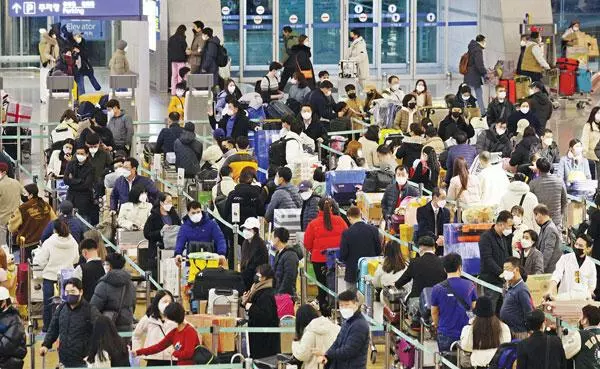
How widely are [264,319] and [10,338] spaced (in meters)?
2.43

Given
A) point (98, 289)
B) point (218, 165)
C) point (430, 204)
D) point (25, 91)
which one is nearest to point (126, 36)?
point (25, 91)

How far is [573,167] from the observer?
73.3 feet

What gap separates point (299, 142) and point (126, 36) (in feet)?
41.6

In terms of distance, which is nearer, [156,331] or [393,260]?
[156,331]

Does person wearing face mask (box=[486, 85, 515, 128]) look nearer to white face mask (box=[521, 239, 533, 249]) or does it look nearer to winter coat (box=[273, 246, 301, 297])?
white face mask (box=[521, 239, 533, 249])

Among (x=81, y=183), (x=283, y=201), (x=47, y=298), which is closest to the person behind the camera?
(x=47, y=298)

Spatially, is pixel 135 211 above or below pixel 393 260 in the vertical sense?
above

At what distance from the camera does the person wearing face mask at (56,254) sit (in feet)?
60.2

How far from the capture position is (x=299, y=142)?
78.2 ft

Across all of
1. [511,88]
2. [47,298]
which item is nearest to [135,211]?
[47,298]

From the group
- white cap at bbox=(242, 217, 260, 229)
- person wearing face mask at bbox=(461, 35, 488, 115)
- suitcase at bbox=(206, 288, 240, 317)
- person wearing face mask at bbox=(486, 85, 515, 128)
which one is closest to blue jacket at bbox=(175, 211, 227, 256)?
white cap at bbox=(242, 217, 260, 229)

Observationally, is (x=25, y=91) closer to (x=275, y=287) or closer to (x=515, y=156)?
(x=515, y=156)

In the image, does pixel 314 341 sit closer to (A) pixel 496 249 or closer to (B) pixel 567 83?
(A) pixel 496 249

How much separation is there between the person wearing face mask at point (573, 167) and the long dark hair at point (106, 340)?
29.8 ft
